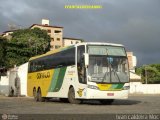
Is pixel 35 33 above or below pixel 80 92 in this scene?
above

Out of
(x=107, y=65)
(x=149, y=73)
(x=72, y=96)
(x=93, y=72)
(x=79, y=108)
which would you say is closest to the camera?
(x=79, y=108)

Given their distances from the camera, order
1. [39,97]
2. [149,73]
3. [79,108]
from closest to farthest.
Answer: [79,108] → [39,97] → [149,73]

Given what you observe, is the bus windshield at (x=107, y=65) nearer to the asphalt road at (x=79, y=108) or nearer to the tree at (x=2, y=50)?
the asphalt road at (x=79, y=108)

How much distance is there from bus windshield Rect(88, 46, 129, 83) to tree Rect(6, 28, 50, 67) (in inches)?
2799

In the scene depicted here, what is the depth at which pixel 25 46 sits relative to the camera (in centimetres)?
10519

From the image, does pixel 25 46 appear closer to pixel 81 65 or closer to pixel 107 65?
pixel 81 65

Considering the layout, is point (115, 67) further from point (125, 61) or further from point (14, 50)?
point (14, 50)

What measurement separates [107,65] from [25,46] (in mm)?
83870

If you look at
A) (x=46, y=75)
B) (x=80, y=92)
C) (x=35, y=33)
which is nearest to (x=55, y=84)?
(x=46, y=75)

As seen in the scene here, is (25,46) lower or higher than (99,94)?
higher

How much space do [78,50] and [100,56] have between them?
4.85 feet

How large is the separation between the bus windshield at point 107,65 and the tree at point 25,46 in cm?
7110

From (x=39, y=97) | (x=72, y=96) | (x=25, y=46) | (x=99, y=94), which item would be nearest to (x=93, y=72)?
(x=99, y=94)

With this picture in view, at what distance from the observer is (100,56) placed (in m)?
23.0
